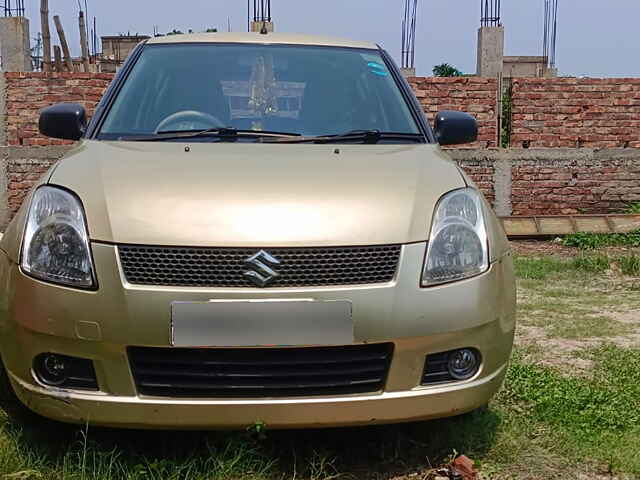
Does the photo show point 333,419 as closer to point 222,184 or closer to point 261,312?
point 261,312

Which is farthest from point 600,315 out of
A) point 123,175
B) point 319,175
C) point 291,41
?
point 123,175

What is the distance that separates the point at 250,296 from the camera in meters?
2.00

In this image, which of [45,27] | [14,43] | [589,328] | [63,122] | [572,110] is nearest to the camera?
[63,122]

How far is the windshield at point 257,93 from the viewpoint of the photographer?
2938mm

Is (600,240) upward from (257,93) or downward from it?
downward

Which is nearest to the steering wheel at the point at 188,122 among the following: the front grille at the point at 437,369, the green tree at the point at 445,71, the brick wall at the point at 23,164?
the front grille at the point at 437,369

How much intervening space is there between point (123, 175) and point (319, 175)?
0.61 meters

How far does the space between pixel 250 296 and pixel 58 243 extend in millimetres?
594

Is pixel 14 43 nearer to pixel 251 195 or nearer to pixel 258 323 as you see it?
pixel 251 195

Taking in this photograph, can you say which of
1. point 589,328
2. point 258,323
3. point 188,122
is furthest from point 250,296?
point 589,328

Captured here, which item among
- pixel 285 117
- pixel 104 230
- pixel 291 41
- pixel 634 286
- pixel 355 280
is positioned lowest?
pixel 634 286

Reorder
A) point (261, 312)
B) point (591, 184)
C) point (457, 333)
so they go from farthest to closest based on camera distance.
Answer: point (591, 184) → point (457, 333) → point (261, 312)

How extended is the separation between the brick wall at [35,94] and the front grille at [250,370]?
696cm

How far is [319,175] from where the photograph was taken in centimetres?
229
